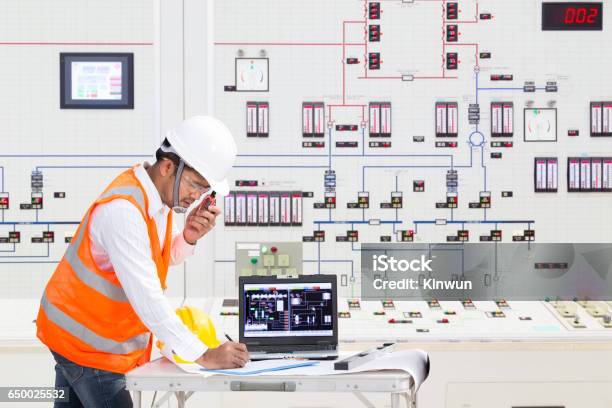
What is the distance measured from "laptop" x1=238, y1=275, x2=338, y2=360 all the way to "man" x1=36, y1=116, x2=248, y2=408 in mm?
505

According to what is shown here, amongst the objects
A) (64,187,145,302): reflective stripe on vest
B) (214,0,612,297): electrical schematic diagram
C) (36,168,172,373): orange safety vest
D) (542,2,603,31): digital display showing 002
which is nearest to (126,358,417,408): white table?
(36,168,172,373): orange safety vest

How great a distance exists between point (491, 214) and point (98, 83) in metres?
2.00

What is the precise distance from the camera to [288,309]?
125 inches

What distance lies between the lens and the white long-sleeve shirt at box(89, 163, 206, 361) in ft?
8.07

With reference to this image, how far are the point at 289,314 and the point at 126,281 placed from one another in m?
0.85

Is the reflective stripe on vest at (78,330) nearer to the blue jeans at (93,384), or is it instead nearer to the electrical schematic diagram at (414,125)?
the blue jeans at (93,384)

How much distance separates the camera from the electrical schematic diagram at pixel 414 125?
13.7 ft

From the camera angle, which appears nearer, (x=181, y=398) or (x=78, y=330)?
(x=78, y=330)

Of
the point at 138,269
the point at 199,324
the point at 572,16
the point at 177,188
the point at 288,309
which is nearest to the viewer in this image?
the point at 138,269

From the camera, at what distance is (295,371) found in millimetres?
2611

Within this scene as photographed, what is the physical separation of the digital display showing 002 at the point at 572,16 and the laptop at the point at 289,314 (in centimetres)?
187

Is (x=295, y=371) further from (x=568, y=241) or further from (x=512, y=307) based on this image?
(x=568, y=241)

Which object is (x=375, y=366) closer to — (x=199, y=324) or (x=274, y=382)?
(x=274, y=382)

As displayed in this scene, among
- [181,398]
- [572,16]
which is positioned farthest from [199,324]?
[572,16]
